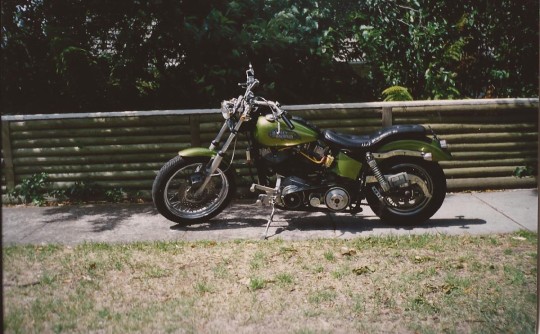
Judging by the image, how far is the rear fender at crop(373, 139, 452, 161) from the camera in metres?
5.54

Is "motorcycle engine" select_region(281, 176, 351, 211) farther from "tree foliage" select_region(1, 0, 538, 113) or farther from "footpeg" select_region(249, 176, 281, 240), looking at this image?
"tree foliage" select_region(1, 0, 538, 113)

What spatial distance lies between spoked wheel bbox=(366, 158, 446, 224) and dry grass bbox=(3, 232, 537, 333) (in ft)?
1.51

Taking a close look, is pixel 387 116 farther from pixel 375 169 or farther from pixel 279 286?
pixel 279 286

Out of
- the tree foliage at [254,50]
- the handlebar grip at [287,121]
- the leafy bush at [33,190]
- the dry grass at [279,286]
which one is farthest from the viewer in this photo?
the tree foliage at [254,50]

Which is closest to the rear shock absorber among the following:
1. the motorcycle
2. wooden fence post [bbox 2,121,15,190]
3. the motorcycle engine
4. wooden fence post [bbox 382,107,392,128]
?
the motorcycle

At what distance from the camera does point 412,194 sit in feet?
18.5

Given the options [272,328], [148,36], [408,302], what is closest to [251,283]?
[272,328]

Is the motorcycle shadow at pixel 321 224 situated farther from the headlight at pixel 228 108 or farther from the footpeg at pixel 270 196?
the headlight at pixel 228 108

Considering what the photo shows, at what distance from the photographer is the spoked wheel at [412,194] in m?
5.60

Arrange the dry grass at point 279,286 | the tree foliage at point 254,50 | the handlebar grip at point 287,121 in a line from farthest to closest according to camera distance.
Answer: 1. the tree foliage at point 254,50
2. the handlebar grip at point 287,121
3. the dry grass at point 279,286

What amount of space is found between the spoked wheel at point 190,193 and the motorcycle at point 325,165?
1cm

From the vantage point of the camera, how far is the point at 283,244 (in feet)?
17.0

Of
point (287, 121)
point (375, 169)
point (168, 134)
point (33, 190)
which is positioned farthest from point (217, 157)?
point (33, 190)

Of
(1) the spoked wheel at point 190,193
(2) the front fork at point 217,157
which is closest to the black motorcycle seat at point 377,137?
(2) the front fork at point 217,157
